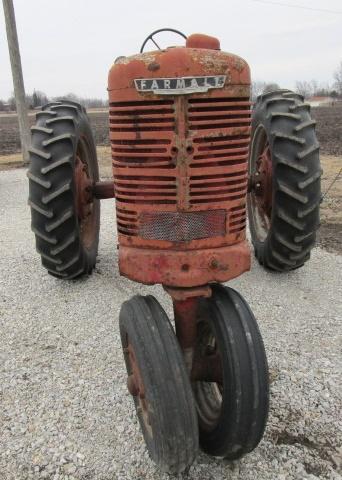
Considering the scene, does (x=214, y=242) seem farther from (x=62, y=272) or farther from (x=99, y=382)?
(x=62, y=272)

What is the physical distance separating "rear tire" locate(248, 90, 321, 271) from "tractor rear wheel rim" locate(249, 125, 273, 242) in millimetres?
11

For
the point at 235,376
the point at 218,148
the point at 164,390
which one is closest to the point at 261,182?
the point at 218,148

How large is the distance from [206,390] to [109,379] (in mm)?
716

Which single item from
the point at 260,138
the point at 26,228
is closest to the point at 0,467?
the point at 260,138

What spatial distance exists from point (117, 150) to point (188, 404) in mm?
1148

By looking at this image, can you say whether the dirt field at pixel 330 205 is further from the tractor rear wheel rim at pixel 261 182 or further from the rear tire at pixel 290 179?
the rear tire at pixel 290 179

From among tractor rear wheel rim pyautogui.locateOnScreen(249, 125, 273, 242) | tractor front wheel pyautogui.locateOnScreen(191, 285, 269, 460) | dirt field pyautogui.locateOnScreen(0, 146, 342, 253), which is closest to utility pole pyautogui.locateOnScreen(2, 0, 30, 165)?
dirt field pyautogui.locateOnScreen(0, 146, 342, 253)

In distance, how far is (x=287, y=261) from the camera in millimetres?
4012

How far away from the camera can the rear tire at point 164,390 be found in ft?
6.65

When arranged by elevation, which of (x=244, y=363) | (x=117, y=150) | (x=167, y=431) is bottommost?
(x=167, y=431)

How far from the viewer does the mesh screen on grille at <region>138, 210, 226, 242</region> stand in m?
2.19

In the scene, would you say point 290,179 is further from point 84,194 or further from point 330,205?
point 330,205

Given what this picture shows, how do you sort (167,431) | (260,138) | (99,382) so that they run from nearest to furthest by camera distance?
1. (167,431)
2. (99,382)
3. (260,138)

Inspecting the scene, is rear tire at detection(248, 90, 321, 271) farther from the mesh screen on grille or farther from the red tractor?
the mesh screen on grille
